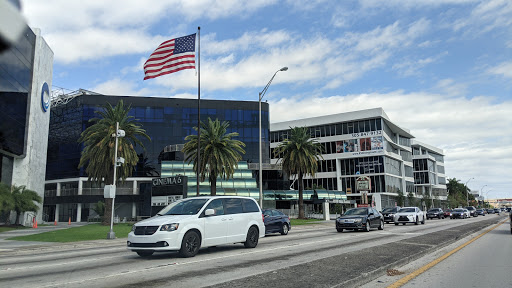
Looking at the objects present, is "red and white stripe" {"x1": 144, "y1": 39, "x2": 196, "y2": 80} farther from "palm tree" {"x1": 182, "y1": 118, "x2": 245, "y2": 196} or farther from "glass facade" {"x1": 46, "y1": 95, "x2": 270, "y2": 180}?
"glass facade" {"x1": 46, "y1": 95, "x2": 270, "y2": 180}

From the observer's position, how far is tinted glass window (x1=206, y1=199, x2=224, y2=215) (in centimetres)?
1221

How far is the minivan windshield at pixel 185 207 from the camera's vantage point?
38.3 ft

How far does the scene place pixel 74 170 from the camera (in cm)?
6394

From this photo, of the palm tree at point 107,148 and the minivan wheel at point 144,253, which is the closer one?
the minivan wheel at point 144,253

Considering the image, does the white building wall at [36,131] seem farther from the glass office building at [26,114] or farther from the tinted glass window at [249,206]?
the tinted glass window at [249,206]

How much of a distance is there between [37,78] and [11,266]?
3960cm

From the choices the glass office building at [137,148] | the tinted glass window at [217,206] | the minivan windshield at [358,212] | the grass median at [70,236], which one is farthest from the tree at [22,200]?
the tinted glass window at [217,206]

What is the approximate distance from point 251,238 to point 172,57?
601 inches

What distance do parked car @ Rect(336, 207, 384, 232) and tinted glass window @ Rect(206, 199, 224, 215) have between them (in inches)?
475

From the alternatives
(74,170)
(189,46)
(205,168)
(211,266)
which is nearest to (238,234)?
(211,266)

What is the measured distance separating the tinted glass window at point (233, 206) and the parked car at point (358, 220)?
11.1m

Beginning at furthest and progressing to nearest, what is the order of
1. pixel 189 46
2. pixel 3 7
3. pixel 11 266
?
pixel 189 46, pixel 11 266, pixel 3 7

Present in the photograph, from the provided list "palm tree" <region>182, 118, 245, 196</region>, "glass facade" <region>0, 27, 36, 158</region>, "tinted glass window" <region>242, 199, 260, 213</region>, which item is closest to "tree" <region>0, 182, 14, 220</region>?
"glass facade" <region>0, 27, 36, 158</region>

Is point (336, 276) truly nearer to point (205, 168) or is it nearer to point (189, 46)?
point (189, 46)
